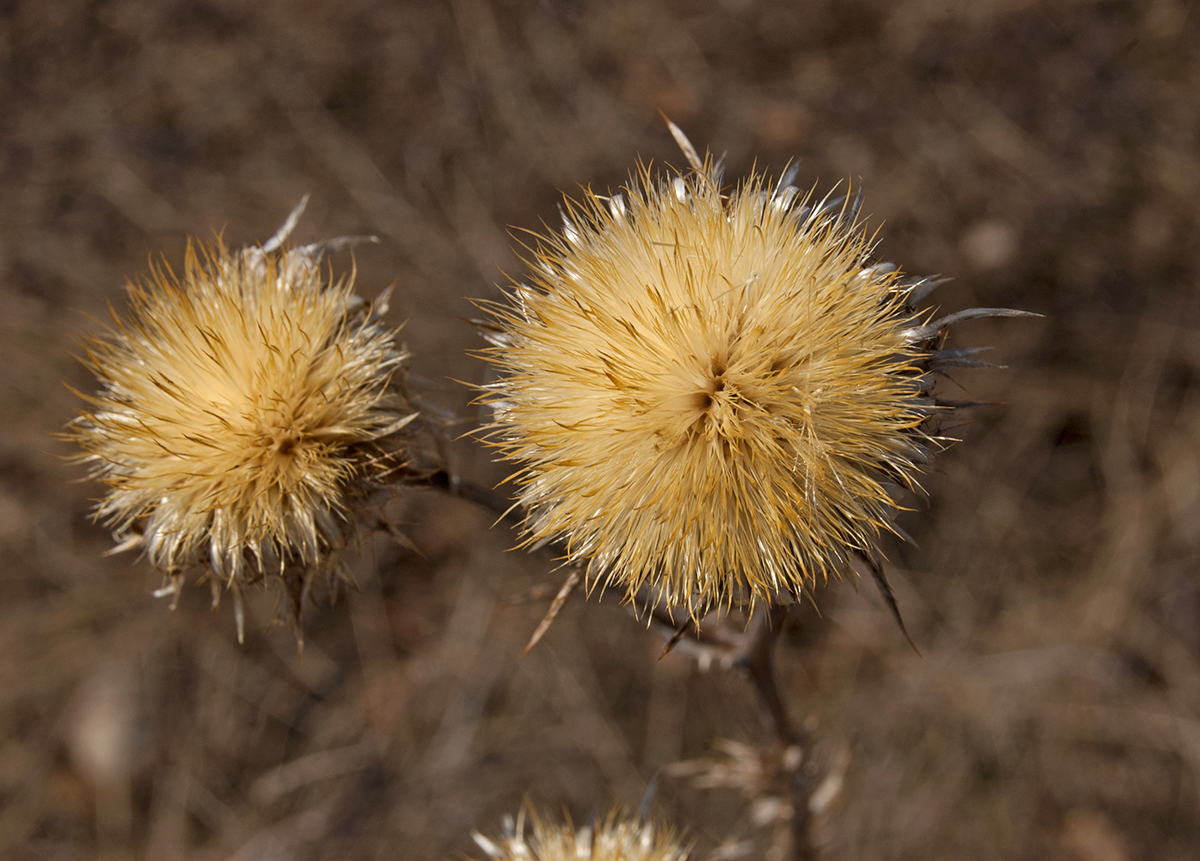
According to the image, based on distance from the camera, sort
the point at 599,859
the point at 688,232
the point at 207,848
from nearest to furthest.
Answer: the point at 688,232
the point at 599,859
the point at 207,848

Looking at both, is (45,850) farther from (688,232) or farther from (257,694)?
(688,232)

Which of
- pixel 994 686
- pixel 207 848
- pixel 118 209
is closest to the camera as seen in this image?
pixel 994 686

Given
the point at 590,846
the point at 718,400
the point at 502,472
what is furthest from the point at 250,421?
the point at 502,472

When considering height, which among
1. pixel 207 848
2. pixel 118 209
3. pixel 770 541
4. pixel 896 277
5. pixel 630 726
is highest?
pixel 118 209

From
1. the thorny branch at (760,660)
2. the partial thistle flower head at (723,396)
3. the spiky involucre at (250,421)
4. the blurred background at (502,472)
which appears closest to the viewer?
the partial thistle flower head at (723,396)

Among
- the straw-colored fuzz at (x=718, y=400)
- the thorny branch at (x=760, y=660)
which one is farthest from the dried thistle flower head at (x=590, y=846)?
the straw-colored fuzz at (x=718, y=400)

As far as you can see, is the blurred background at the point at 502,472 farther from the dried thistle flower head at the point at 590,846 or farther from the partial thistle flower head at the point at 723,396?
the partial thistle flower head at the point at 723,396

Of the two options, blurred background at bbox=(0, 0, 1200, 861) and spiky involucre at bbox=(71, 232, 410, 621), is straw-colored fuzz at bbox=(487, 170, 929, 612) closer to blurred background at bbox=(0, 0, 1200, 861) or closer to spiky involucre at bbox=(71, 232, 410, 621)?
spiky involucre at bbox=(71, 232, 410, 621)

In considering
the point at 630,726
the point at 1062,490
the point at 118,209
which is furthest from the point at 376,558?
the point at 1062,490
